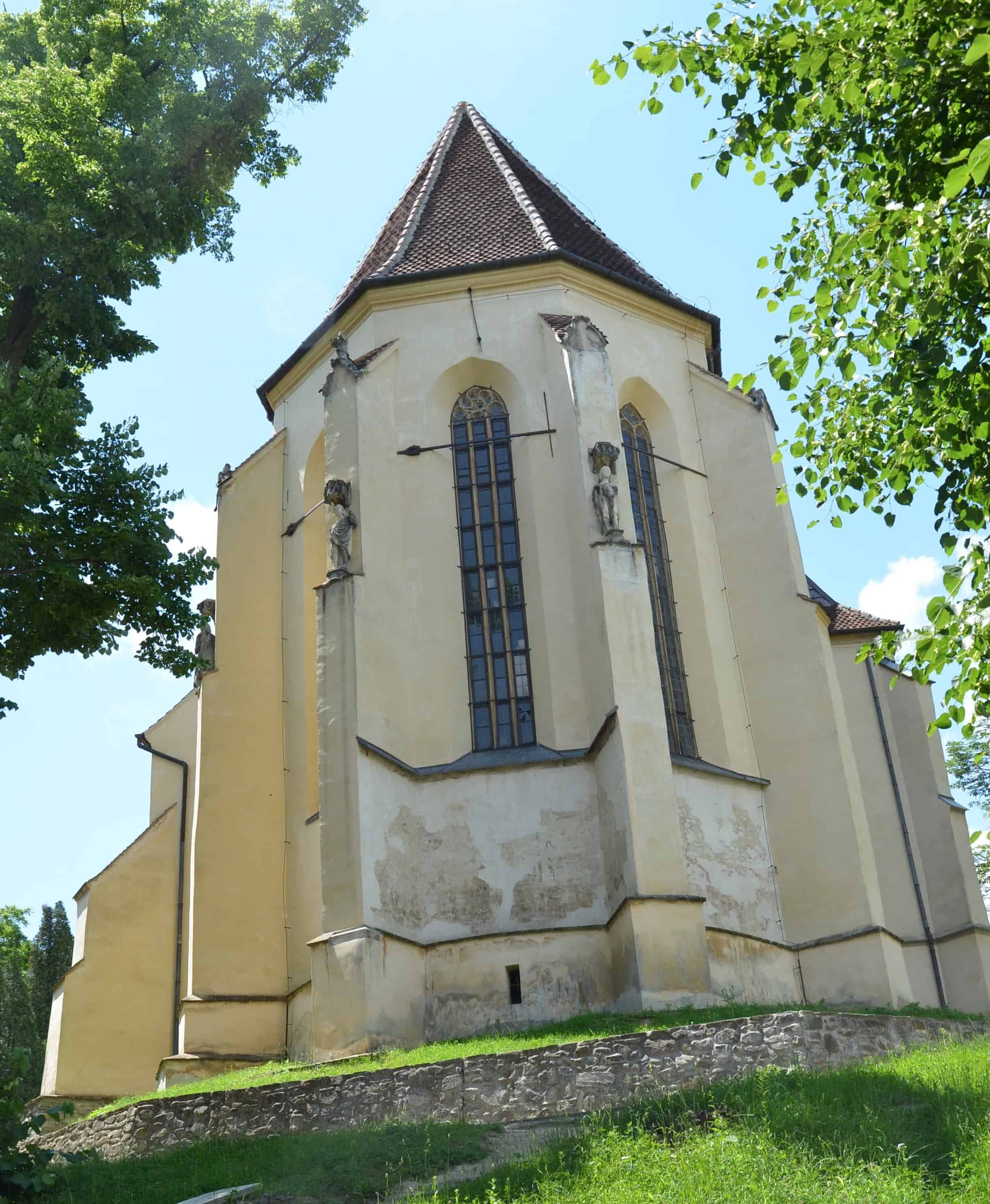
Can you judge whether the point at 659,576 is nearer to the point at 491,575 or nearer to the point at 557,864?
the point at 491,575

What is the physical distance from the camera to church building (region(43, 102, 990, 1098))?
1762 centimetres

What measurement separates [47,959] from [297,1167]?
72.3 feet

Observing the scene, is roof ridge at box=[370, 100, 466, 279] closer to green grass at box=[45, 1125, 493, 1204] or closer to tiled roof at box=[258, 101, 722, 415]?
tiled roof at box=[258, 101, 722, 415]

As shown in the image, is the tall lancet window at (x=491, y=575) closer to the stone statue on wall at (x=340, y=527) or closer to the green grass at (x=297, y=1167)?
the stone statue on wall at (x=340, y=527)

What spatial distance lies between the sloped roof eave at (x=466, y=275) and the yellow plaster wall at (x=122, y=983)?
8.27 meters

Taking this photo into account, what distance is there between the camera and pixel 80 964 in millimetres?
21438

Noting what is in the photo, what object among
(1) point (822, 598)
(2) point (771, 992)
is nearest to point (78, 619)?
(2) point (771, 992)

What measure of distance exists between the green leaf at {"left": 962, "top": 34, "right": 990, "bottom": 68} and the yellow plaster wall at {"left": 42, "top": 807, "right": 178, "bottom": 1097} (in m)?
18.2

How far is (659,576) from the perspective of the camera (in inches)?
850

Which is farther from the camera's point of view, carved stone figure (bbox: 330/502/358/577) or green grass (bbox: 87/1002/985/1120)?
carved stone figure (bbox: 330/502/358/577)

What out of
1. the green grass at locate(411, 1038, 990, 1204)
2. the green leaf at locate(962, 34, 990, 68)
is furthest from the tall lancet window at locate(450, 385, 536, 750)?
the green leaf at locate(962, 34, 990, 68)

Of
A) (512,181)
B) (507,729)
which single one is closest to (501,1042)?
(507,729)

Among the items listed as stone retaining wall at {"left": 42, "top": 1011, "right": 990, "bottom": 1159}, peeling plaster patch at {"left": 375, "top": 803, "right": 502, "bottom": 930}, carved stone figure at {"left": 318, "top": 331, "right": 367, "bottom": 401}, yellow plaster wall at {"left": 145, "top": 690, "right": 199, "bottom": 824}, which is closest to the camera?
stone retaining wall at {"left": 42, "top": 1011, "right": 990, "bottom": 1159}

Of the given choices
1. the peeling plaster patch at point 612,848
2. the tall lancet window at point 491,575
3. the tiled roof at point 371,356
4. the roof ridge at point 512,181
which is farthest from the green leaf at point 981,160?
the roof ridge at point 512,181
